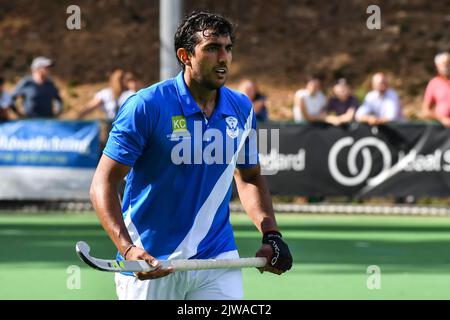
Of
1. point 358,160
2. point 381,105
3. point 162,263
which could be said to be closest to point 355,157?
point 358,160

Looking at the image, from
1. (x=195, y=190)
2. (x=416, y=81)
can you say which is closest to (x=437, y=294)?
(x=195, y=190)

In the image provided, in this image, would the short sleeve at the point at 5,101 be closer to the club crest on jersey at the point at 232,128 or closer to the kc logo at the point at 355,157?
the kc logo at the point at 355,157

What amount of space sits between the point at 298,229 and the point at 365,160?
2.80 m

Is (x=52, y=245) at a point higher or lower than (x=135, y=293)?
lower

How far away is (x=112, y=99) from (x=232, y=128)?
1517 cm

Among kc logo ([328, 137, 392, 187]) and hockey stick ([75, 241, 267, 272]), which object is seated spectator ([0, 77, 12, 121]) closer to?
kc logo ([328, 137, 392, 187])

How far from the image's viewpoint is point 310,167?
20.3 m

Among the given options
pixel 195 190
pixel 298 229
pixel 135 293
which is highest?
pixel 195 190

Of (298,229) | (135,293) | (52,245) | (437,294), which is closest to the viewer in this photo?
(135,293)

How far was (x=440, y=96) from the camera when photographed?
20.4m

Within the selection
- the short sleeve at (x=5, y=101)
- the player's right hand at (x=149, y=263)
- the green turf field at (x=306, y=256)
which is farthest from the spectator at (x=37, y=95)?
the player's right hand at (x=149, y=263)

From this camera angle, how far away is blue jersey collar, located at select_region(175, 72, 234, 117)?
6.94 m

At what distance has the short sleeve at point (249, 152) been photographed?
7324mm

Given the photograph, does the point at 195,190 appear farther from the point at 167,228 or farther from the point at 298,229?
the point at 298,229
